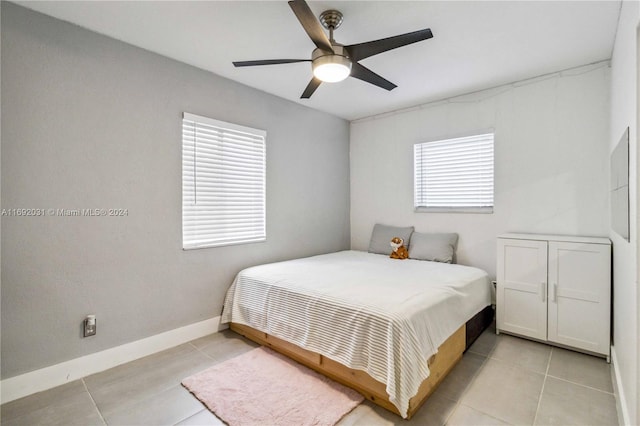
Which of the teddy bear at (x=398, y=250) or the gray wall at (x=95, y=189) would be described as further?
the teddy bear at (x=398, y=250)

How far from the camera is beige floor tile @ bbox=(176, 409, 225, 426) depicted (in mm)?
1729

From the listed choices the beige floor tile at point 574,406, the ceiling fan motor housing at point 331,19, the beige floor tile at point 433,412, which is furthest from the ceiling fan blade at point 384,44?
the beige floor tile at point 574,406

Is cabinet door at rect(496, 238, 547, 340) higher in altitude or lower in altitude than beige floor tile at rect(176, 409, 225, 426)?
higher

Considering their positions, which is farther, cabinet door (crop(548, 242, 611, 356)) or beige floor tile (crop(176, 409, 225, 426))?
cabinet door (crop(548, 242, 611, 356))

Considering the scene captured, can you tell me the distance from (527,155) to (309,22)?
106 inches

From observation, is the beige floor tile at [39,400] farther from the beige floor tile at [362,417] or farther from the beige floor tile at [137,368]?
the beige floor tile at [362,417]

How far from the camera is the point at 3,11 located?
6.29 ft

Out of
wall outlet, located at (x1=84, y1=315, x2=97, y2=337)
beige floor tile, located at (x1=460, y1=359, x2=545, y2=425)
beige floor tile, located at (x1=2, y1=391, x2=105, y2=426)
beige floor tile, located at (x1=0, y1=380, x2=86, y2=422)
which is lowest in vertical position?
beige floor tile, located at (x1=2, y1=391, x2=105, y2=426)

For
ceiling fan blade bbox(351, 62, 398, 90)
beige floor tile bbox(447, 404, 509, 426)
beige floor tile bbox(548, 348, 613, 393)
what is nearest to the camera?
beige floor tile bbox(447, 404, 509, 426)

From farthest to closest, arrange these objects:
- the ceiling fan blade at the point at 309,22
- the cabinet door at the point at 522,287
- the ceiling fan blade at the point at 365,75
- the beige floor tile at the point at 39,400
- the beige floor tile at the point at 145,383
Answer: the cabinet door at the point at 522,287
the ceiling fan blade at the point at 365,75
the beige floor tile at the point at 145,383
the beige floor tile at the point at 39,400
the ceiling fan blade at the point at 309,22

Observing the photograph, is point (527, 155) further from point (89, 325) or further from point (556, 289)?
point (89, 325)

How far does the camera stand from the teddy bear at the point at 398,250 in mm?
3663

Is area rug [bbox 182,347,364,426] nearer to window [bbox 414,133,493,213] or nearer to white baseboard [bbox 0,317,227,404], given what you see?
white baseboard [bbox 0,317,227,404]

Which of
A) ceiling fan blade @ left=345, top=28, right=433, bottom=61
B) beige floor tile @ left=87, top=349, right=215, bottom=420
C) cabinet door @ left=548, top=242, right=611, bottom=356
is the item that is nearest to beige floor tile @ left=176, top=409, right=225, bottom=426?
beige floor tile @ left=87, top=349, right=215, bottom=420
